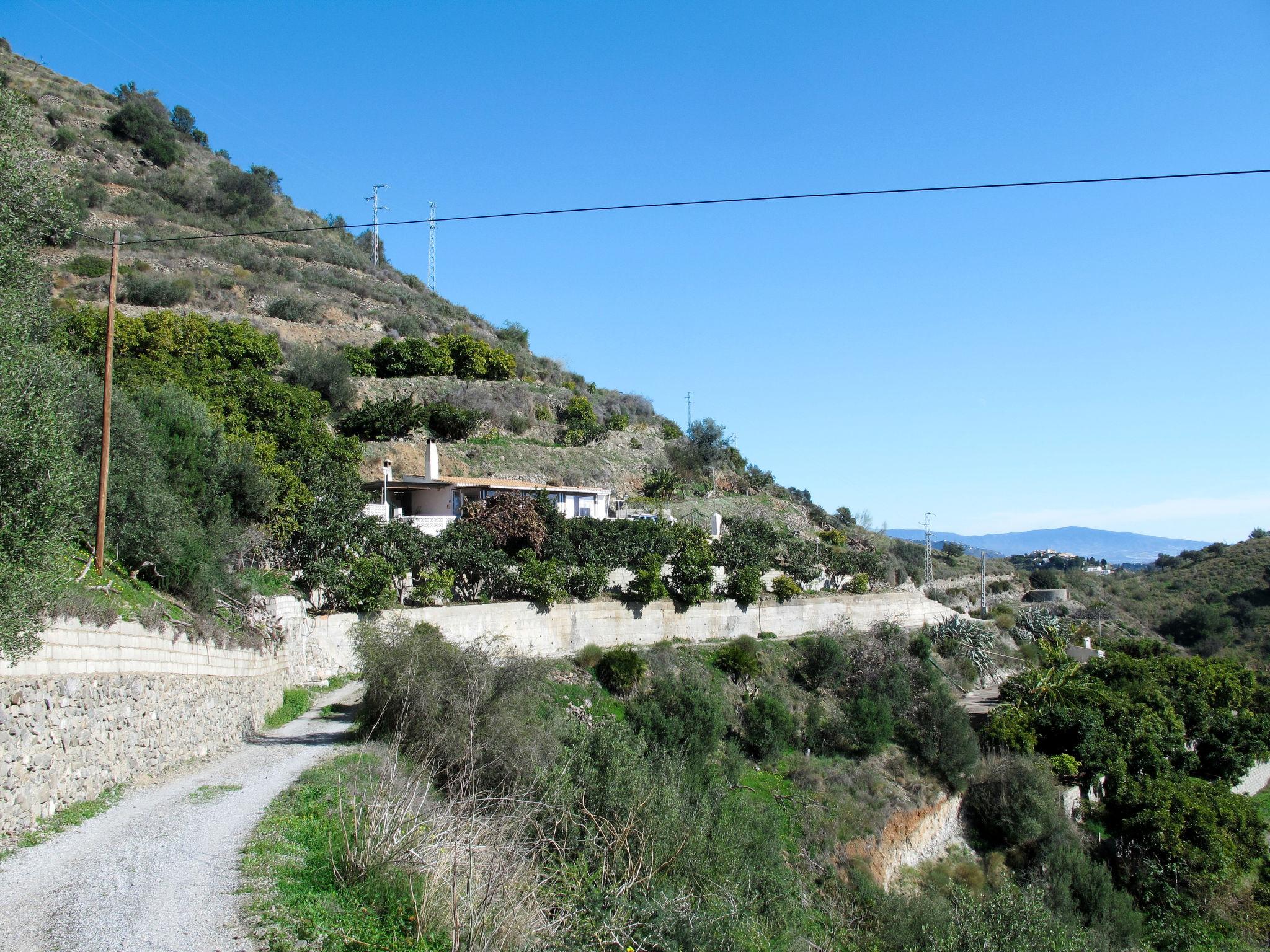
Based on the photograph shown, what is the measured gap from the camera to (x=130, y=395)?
2127 cm

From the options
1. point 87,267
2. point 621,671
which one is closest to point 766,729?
point 621,671

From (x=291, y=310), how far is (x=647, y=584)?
36.8m


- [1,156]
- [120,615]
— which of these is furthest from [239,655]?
[1,156]

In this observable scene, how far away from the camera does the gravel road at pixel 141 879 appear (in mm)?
6465

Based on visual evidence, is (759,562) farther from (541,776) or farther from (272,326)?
(272,326)

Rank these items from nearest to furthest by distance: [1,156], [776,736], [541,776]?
1. [1,156]
2. [541,776]
3. [776,736]

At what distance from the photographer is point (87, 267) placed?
156 feet

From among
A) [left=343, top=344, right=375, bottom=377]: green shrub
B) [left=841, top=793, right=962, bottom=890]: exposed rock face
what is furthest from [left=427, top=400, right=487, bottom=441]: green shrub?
[left=841, top=793, right=962, bottom=890]: exposed rock face

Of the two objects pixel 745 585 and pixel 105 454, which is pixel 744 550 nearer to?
pixel 745 585

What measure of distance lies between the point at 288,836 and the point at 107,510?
10448mm

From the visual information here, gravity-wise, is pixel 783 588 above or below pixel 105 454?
below

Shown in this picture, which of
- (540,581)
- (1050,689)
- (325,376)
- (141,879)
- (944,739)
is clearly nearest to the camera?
(141,879)

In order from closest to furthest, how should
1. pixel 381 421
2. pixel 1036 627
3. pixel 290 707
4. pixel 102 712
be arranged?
1. pixel 102 712
2. pixel 290 707
3. pixel 381 421
4. pixel 1036 627

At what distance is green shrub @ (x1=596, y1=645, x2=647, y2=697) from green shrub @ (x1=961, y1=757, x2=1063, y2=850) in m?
11.3
